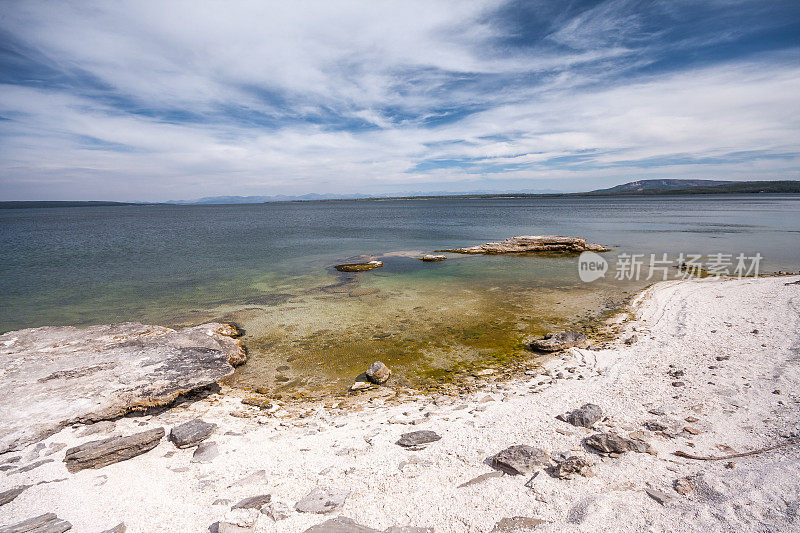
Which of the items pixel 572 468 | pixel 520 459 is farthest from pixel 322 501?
pixel 572 468

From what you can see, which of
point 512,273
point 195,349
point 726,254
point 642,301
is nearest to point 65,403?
point 195,349

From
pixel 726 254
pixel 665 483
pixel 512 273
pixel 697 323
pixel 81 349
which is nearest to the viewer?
pixel 665 483

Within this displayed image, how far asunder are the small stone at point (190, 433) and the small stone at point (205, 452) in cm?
21

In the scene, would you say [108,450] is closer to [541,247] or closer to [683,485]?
[683,485]

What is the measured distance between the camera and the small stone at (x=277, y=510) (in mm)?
4601

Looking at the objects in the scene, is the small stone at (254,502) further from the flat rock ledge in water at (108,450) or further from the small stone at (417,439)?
the flat rock ledge in water at (108,450)

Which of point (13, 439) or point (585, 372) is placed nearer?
point (13, 439)

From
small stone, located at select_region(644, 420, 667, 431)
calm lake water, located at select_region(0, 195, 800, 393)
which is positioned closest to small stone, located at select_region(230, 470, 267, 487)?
calm lake water, located at select_region(0, 195, 800, 393)

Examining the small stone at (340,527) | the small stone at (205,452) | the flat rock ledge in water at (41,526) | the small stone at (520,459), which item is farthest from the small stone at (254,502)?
the small stone at (520,459)

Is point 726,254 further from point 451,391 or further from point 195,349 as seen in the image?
point 195,349

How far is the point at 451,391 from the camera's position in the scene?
916cm

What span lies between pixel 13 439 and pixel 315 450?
585 cm

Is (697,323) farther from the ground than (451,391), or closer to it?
farther from the ground

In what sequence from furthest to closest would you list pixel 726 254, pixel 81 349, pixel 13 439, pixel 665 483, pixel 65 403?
pixel 726 254, pixel 81 349, pixel 65 403, pixel 13 439, pixel 665 483
